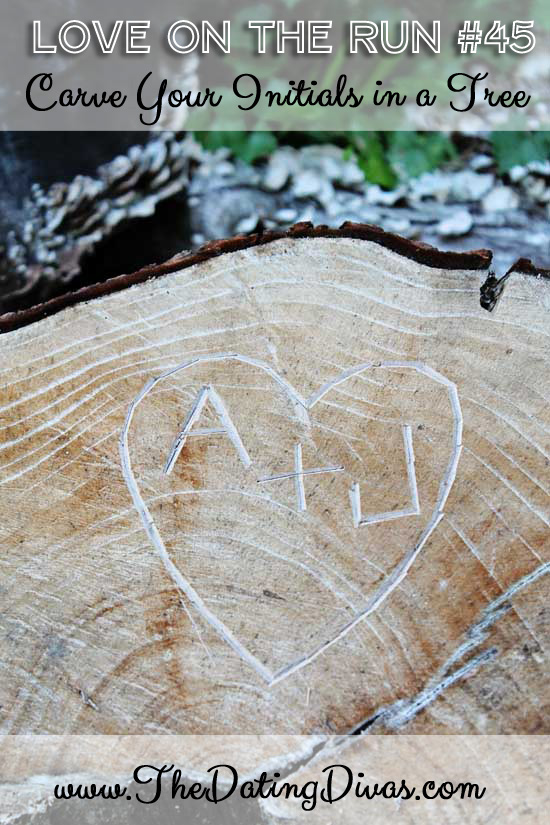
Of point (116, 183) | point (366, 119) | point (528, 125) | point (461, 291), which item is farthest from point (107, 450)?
point (528, 125)

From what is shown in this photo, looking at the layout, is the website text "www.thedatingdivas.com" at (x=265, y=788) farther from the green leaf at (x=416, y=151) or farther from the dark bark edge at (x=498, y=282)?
the green leaf at (x=416, y=151)

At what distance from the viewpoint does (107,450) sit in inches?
51.6

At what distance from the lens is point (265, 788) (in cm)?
129

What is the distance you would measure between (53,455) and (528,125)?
1407 millimetres

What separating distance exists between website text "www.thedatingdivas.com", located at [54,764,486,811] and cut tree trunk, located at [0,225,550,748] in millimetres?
79

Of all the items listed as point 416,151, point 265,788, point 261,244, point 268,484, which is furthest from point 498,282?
point 265,788

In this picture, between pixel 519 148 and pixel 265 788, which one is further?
pixel 519 148

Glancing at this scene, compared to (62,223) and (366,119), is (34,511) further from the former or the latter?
(366,119)

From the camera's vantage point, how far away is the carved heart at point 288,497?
1289 millimetres

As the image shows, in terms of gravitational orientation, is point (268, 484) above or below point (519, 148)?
below

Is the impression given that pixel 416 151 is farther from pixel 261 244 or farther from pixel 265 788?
pixel 265 788

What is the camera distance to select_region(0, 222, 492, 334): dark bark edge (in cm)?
128

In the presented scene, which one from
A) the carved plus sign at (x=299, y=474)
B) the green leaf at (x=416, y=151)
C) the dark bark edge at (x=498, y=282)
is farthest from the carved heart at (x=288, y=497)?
the green leaf at (x=416, y=151)

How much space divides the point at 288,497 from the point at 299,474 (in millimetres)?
42
